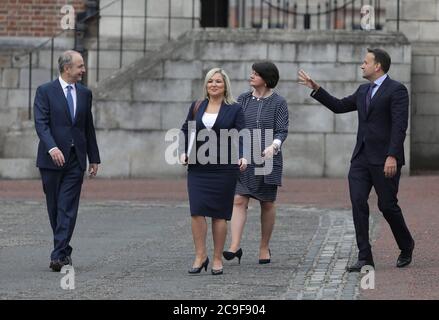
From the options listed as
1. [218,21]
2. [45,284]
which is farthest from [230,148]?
[218,21]

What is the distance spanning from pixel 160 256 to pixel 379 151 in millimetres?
2229

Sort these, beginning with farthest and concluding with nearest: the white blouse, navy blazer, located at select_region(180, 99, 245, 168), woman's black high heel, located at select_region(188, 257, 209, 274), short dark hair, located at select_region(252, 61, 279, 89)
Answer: short dark hair, located at select_region(252, 61, 279, 89) < the white blouse < navy blazer, located at select_region(180, 99, 245, 168) < woman's black high heel, located at select_region(188, 257, 209, 274)

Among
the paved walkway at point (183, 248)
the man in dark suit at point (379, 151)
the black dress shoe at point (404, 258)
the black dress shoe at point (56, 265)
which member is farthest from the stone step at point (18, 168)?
the black dress shoe at point (404, 258)

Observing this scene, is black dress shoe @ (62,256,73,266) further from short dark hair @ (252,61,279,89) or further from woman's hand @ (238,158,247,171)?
short dark hair @ (252,61,279,89)

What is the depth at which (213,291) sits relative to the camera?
33.3 feet

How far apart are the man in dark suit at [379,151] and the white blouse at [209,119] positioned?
2.57 ft

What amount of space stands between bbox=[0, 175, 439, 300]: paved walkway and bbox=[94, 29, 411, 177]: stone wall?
0.57 metres

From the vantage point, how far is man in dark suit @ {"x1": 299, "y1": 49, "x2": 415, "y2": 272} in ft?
37.4

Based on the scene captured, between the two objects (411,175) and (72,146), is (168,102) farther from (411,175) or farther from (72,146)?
(72,146)

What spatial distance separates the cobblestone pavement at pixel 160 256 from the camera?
33.3 ft

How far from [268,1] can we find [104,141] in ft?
12.1

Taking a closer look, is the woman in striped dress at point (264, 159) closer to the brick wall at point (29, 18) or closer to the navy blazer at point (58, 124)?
the navy blazer at point (58, 124)

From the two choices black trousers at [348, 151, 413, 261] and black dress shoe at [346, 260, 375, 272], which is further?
black trousers at [348, 151, 413, 261]

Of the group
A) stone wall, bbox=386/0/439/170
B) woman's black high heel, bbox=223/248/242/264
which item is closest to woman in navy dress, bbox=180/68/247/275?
woman's black high heel, bbox=223/248/242/264
